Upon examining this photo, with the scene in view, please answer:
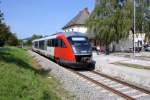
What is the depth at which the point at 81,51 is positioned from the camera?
937 inches

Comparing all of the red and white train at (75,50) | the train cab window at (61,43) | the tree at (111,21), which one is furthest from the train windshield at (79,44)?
the tree at (111,21)

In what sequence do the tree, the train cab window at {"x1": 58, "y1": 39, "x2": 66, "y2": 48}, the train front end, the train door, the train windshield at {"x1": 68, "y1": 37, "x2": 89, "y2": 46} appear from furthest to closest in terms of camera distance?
the tree < the train cab window at {"x1": 58, "y1": 39, "x2": 66, "y2": 48} < the train door < the train windshield at {"x1": 68, "y1": 37, "x2": 89, "y2": 46} < the train front end

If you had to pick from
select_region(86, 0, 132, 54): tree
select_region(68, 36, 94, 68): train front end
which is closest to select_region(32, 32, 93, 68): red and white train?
select_region(68, 36, 94, 68): train front end

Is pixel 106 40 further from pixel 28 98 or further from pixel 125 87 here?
pixel 28 98

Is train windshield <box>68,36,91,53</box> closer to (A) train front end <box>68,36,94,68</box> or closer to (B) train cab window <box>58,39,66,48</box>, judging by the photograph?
(A) train front end <box>68,36,94,68</box>

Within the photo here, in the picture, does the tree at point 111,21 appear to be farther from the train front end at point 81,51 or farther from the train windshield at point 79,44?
the train front end at point 81,51

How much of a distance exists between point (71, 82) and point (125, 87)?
2.92 m

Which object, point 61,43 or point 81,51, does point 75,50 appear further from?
point 61,43

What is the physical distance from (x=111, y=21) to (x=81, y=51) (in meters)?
25.4

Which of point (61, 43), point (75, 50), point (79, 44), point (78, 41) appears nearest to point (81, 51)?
point (75, 50)

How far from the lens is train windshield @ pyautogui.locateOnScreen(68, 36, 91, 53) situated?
78.1ft

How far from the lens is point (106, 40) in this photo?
4959cm

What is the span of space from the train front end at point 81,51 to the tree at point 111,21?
77.8 feet

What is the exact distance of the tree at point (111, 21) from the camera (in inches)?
1881
